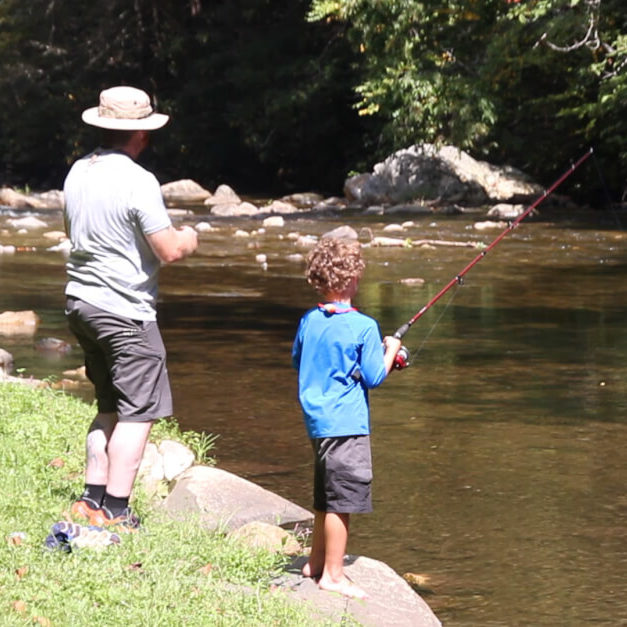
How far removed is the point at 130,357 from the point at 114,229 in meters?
0.45

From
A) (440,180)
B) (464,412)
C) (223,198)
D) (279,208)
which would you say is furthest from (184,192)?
(464,412)

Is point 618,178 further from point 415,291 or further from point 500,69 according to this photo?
point 415,291

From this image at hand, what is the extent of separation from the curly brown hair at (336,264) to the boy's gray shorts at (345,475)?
1.61ft

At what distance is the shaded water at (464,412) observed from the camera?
496 centimetres

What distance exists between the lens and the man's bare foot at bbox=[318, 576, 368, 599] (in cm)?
423

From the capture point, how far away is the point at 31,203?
27.3 meters

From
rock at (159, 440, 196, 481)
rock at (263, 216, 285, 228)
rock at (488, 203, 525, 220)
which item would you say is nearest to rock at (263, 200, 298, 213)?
rock at (263, 216, 285, 228)

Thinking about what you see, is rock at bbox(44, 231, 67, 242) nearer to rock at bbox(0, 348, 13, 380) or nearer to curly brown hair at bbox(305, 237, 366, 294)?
rock at bbox(0, 348, 13, 380)

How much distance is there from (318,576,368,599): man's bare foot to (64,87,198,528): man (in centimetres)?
79

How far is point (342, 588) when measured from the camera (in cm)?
424

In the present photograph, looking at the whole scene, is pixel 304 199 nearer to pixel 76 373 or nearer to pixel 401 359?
pixel 76 373

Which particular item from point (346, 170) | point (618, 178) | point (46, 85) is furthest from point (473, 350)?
point (46, 85)

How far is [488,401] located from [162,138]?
91.0ft

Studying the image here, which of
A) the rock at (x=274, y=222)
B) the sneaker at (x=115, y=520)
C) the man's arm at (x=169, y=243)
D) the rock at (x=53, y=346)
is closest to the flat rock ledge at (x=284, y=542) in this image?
the sneaker at (x=115, y=520)
